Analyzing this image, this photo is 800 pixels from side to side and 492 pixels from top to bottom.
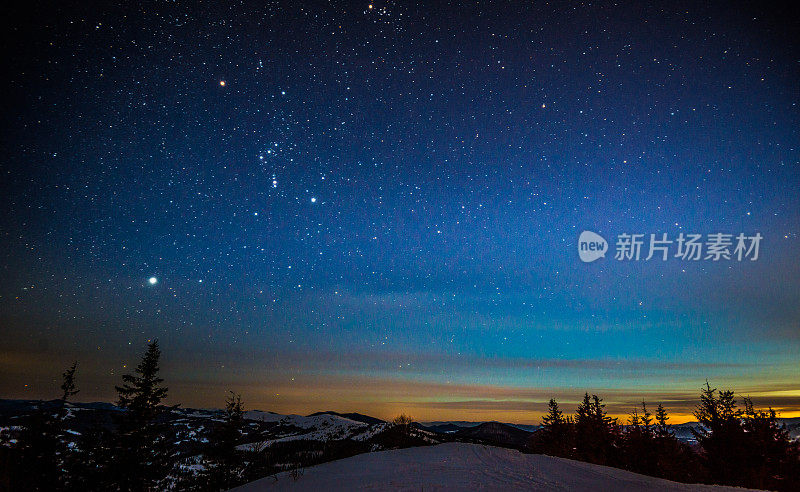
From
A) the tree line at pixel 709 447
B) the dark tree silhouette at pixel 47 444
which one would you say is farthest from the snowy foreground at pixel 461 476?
the dark tree silhouette at pixel 47 444

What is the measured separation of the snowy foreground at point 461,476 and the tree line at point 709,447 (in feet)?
39.2

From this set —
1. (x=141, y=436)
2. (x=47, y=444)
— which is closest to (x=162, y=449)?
(x=141, y=436)

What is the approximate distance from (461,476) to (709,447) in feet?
93.3

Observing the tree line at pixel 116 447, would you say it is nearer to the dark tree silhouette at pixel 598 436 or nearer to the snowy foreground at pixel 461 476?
the snowy foreground at pixel 461 476

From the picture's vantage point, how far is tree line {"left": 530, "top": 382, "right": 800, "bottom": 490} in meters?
21.6

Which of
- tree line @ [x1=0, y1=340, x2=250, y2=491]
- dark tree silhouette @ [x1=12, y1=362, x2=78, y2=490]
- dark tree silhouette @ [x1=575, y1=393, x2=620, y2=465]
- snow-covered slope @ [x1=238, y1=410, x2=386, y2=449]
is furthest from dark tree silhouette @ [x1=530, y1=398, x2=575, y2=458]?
dark tree silhouette @ [x1=12, y1=362, x2=78, y2=490]

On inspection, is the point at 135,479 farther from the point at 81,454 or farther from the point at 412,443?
the point at 412,443

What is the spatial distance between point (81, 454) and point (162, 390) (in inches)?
242

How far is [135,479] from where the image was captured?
22.8m

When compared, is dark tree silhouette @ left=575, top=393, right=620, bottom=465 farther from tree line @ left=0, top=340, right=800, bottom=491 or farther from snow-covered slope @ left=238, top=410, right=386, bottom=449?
snow-covered slope @ left=238, top=410, right=386, bottom=449

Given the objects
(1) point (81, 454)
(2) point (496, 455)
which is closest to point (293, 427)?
(1) point (81, 454)

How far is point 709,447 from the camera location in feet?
79.6

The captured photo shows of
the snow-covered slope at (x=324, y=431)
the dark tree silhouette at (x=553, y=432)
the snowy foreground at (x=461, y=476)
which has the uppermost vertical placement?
the snowy foreground at (x=461, y=476)

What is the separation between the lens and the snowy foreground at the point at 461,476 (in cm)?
605
